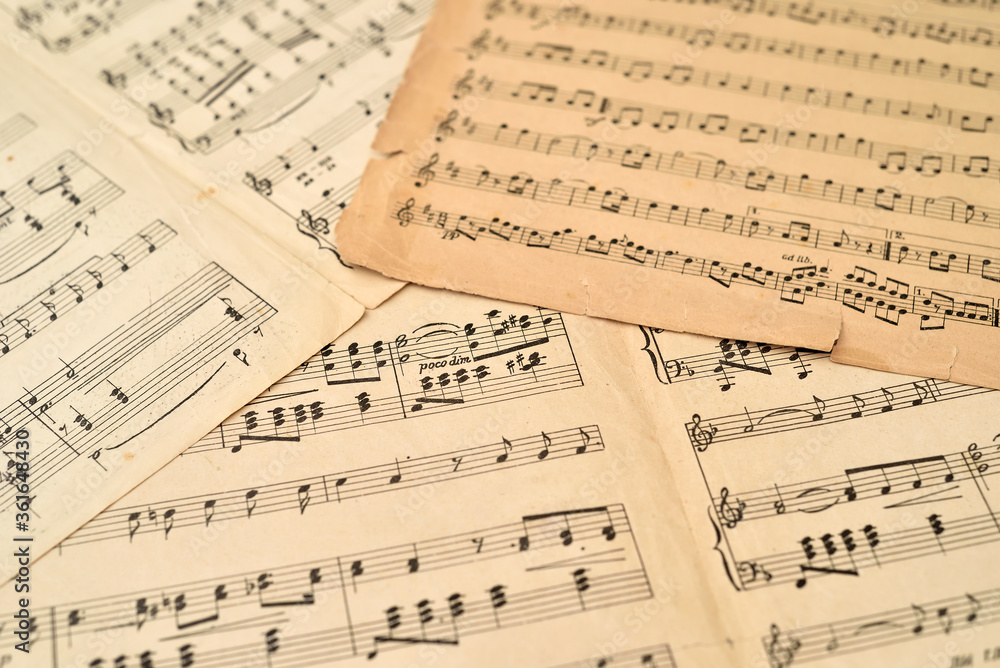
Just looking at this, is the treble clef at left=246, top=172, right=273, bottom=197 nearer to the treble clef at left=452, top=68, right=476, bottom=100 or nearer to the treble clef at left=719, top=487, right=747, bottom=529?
the treble clef at left=452, top=68, right=476, bottom=100

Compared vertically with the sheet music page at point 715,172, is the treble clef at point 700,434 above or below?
below

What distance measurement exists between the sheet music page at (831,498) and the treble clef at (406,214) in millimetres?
351

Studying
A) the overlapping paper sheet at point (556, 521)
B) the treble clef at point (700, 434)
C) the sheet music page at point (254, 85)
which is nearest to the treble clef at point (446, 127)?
the sheet music page at point (254, 85)

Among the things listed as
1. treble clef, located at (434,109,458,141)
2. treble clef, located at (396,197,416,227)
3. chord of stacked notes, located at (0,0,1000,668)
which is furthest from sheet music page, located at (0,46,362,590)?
treble clef, located at (434,109,458,141)

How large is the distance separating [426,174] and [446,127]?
0.09 meters

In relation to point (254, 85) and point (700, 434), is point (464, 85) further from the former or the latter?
point (700, 434)

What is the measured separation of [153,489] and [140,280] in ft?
0.99

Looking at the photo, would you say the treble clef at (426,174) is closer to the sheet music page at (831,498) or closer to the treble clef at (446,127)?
the treble clef at (446,127)

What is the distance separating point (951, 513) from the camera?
0.90 metres

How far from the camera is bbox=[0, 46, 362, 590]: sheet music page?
95 cm

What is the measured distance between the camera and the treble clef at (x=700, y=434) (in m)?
0.96

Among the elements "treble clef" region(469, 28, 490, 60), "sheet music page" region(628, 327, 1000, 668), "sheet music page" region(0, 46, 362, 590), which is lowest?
"sheet music page" region(628, 327, 1000, 668)

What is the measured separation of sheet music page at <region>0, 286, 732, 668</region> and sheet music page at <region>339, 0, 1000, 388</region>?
0.46 feet

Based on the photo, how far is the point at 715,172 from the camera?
44.6 inches
